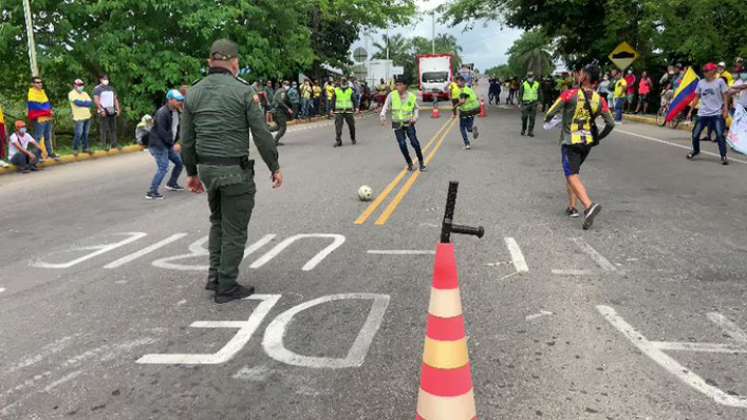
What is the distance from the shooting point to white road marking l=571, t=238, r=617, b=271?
18.2 ft

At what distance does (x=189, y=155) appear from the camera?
4.89 metres

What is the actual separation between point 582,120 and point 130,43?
62.8 ft

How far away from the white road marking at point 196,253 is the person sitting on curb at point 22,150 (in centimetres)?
865

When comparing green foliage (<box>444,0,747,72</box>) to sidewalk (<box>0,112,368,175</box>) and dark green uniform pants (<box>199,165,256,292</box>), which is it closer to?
sidewalk (<box>0,112,368,175</box>)

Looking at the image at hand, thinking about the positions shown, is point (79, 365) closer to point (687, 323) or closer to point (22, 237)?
point (687, 323)

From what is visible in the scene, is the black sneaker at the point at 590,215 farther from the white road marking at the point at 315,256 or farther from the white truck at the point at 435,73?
the white truck at the point at 435,73

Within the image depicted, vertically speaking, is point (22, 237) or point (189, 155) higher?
point (189, 155)

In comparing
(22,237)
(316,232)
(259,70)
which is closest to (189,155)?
(316,232)

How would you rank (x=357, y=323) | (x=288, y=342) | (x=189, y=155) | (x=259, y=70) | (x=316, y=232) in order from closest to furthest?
(x=288, y=342), (x=357, y=323), (x=189, y=155), (x=316, y=232), (x=259, y=70)

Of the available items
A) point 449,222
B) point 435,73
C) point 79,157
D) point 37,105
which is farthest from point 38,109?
point 435,73

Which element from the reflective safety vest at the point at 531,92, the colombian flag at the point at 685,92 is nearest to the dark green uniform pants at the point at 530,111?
the reflective safety vest at the point at 531,92

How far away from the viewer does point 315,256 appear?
6.08 metres

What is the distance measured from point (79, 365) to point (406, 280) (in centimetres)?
262

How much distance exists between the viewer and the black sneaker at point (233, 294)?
485 centimetres
